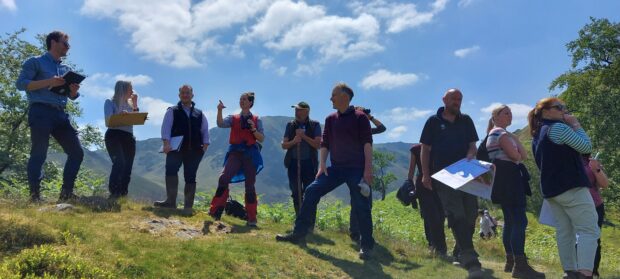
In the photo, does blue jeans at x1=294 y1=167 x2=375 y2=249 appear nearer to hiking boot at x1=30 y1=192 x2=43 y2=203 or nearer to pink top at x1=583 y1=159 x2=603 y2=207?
pink top at x1=583 y1=159 x2=603 y2=207

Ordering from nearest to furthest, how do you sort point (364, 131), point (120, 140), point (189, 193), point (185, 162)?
1. point (364, 131)
2. point (120, 140)
3. point (185, 162)
4. point (189, 193)

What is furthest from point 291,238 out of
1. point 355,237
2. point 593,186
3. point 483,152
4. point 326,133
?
point 593,186

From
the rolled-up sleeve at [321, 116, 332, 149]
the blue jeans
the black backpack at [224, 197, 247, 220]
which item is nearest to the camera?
the blue jeans

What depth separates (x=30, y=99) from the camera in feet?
21.9

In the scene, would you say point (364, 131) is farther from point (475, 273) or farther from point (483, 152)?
point (475, 273)

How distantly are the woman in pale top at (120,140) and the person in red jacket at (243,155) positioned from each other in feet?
5.96

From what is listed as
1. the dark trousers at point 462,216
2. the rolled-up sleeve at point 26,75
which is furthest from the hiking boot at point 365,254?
the rolled-up sleeve at point 26,75

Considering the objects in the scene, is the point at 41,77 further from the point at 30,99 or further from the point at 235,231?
the point at 235,231

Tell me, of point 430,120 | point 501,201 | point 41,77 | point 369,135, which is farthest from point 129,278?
point 501,201

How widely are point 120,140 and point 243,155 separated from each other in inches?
94.8

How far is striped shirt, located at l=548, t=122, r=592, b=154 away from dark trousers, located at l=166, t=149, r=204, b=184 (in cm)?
607

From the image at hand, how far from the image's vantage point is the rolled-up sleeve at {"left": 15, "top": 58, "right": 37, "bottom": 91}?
6507mm

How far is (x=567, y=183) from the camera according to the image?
507 centimetres

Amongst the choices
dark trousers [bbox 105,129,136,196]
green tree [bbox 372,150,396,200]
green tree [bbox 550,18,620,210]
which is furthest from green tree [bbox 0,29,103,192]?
green tree [bbox 372,150,396,200]
